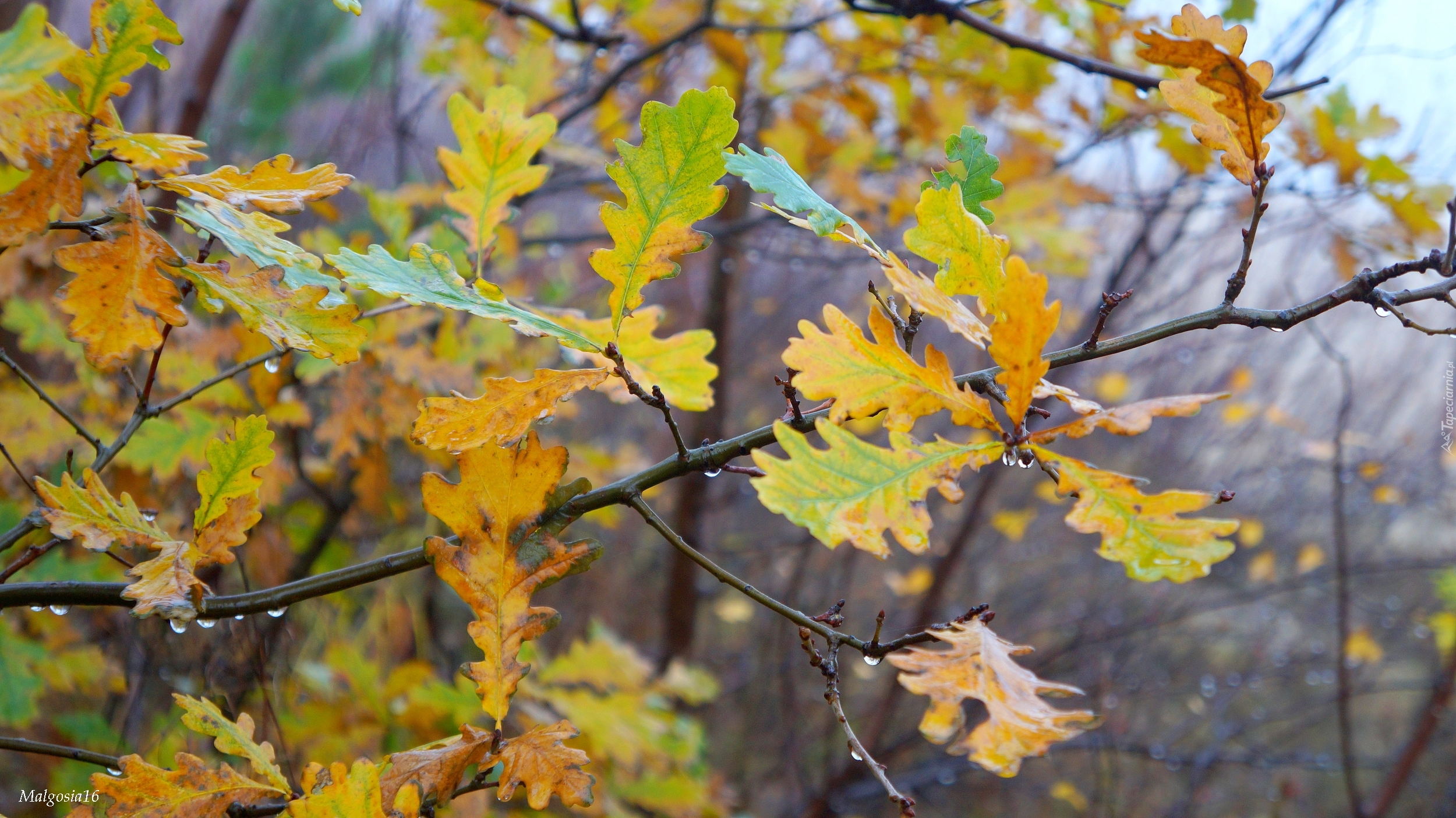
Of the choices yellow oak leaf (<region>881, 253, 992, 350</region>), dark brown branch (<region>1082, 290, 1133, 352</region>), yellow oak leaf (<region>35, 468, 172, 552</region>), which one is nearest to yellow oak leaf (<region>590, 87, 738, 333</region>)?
yellow oak leaf (<region>881, 253, 992, 350</region>)

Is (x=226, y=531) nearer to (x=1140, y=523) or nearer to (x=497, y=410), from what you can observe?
(x=497, y=410)

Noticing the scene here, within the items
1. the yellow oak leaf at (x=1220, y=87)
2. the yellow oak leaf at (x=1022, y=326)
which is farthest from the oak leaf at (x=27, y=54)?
the yellow oak leaf at (x=1220, y=87)

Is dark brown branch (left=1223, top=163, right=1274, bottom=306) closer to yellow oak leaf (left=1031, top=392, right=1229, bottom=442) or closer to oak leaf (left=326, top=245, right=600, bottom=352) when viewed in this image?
yellow oak leaf (left=1031, top=392, right=1229, bottom=442)

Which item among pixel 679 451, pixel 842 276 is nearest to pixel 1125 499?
pixel 679 451

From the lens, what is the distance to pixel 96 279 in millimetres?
623

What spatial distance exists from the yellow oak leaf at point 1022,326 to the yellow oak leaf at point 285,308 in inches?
18.6

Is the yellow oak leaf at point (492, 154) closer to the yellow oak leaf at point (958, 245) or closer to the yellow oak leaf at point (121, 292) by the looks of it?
the yellow oak leaf at point (121, 292)

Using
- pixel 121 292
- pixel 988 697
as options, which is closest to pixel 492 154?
pixel 121 292

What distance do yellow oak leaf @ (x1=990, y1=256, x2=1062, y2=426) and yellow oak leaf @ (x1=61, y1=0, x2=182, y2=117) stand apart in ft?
2.06

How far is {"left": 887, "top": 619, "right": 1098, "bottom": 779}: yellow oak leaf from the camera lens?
0.59 metres

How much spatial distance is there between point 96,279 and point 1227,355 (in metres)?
4.46

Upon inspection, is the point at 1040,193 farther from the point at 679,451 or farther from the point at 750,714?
the point at 750,714

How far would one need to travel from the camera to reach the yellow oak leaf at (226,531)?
686mm

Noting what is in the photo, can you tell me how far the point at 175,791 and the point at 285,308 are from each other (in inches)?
14.7
